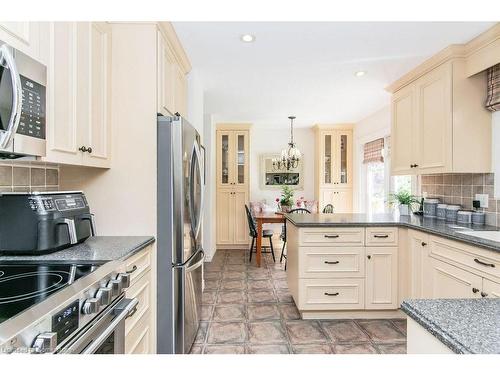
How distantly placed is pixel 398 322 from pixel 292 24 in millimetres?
2590

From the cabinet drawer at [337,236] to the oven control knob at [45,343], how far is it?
84.0 inches

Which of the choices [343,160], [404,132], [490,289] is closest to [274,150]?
[343,160]

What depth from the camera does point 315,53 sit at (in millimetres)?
2707

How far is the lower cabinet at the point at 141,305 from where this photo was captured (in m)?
1.58

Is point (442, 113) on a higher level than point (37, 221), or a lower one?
higher

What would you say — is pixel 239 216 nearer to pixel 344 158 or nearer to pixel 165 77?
pixel 344 158

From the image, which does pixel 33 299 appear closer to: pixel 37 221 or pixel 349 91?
pixel 37 221

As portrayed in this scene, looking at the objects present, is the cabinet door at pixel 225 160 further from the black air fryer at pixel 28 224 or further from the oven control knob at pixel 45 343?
the oven control knob at pixel 45 343

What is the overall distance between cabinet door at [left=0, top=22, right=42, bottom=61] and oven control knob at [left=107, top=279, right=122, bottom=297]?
3.25 feet

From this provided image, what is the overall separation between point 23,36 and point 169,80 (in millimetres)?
1157

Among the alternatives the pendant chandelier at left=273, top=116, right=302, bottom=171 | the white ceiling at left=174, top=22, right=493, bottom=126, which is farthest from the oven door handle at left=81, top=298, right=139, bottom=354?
the pendant chandelier at left=273, top=116, right=302, bottom=171

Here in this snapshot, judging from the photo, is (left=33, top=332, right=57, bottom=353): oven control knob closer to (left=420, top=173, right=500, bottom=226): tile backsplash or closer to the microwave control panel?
the microwave control panel

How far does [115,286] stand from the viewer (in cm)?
129
